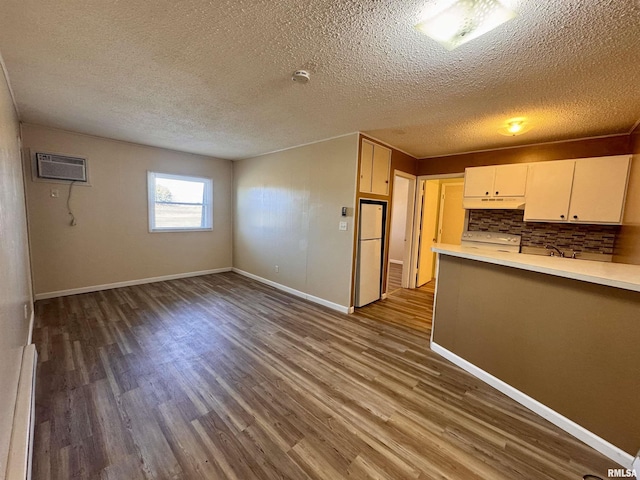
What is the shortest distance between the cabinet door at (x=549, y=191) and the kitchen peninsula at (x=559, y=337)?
4.64 ft

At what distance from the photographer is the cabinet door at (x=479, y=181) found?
373 cm

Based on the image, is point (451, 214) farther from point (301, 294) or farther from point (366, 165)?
point (301, 294)

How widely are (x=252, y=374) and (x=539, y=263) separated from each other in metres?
2.59

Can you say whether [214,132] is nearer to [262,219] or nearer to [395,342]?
[262,219]

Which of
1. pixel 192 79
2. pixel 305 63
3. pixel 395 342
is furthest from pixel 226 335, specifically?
pixel 305 63

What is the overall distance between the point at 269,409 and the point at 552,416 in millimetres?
2108

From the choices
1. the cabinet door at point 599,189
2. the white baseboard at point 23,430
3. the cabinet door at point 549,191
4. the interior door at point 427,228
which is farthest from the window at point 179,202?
the cabinet door at point 599,189

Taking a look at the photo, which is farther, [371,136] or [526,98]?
[371,136]

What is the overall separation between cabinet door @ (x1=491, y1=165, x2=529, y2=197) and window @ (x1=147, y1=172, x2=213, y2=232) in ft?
17.8

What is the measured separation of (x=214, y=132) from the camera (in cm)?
368

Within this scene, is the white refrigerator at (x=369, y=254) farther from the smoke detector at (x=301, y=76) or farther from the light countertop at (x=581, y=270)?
the smoke detector at (x=301, y=76)

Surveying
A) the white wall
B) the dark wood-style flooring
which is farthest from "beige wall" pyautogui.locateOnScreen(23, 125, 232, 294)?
the white wall

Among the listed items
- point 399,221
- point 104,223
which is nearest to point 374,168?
point 399,221

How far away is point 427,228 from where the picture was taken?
5.29 meters
